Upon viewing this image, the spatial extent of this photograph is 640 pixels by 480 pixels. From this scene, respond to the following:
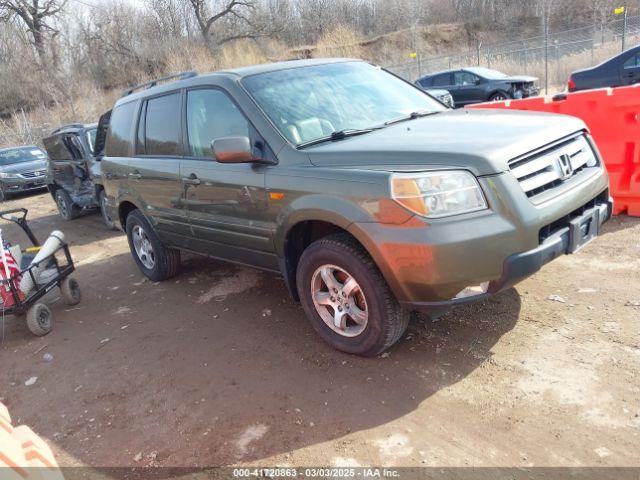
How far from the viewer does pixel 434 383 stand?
3.09 metres

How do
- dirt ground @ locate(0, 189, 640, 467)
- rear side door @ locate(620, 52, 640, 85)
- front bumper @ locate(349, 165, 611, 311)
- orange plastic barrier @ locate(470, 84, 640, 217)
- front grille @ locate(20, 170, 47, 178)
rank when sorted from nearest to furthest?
dirt ground @ locate(0, 189, 640, 467)
front bumper @ locate(349, 165, 611, 311)
orange plastic barrier @ locate(470, 84, 640, 217)
rear side door @ locate(620, 52, 640, 85)
front grille @ locate(20, 170, 47, 178)

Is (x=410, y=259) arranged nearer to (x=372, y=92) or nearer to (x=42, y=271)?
(x=372, y=92)

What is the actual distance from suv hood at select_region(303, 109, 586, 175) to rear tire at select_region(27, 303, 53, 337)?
10.4 feet

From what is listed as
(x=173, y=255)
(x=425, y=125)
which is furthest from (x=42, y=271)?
(x=425, y=125)

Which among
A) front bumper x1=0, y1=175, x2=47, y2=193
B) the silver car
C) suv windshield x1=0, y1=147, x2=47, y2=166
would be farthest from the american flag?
suv windshield x1=0, y1=147, x2=47, y2=166

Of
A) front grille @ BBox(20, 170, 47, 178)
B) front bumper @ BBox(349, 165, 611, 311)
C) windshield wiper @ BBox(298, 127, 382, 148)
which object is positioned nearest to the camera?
front bumper @ BBox(349, 165, 611, 311)

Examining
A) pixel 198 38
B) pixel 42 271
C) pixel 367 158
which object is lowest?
pixel 42 271

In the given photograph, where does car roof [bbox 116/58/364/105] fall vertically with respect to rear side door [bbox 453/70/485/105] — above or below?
above

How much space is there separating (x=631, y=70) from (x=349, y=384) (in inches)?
504

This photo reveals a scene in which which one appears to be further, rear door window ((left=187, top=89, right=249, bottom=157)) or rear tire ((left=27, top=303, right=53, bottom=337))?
rear tire ((left=27, top=303, right=53, bottom=337))

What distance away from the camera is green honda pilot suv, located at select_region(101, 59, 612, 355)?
2.79 meters

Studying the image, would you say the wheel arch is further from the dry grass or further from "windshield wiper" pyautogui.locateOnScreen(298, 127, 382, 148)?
the dry grass

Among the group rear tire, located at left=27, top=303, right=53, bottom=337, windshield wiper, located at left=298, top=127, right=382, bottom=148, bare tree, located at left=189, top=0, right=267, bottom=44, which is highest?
bare tree, located at left=189, top=0, right=267, bottom=44

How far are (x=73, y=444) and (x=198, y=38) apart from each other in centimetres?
4396
